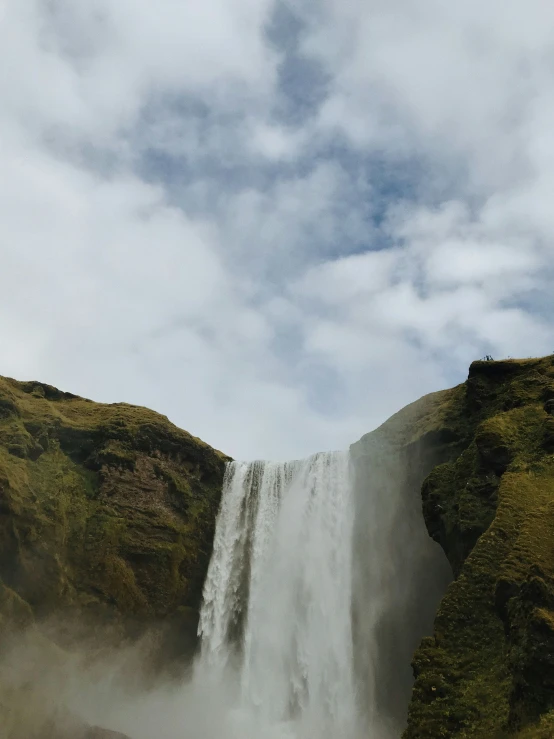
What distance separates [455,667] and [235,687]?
2356 cm

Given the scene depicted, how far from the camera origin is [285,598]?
40.0 meters

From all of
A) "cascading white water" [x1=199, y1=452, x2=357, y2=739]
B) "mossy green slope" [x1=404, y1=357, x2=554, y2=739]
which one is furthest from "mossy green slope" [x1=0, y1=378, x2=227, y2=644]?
"mossy green slope" [x1=404, y1=357, x2=554, y2=739]

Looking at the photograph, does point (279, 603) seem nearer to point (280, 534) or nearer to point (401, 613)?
point (280, 534)

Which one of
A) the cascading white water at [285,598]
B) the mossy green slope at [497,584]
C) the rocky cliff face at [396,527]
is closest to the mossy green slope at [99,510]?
the rocky cliff face at [396,527]

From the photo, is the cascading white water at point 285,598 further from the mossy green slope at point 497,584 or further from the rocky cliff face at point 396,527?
the mossy green slope at point 497,584

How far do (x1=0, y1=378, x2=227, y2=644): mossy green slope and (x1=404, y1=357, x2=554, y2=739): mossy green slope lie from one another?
20.6 metres

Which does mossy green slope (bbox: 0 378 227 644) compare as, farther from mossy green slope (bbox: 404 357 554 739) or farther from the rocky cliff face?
mossy green slope (bbox: 404 357 554 739)

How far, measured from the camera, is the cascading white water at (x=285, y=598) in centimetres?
3478

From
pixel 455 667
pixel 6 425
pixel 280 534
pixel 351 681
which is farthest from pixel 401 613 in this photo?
pixel 6 425

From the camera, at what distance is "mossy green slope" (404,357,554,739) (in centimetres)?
1588

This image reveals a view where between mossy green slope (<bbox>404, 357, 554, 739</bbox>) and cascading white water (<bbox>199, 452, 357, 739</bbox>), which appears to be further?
cascading white water (<bbox>199, 452, 357, 739</bbox>)

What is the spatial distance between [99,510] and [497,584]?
28630 mm

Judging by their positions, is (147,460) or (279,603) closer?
(279,603)

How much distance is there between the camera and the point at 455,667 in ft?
60.7
